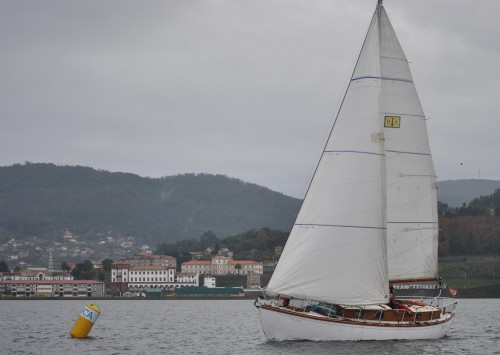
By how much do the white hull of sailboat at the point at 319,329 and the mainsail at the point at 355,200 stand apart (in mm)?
866

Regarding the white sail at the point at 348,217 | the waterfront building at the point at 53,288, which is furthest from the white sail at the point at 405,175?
the waterfront building at the point at 53,288

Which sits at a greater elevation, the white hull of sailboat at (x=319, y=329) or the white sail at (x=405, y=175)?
the white sail at (x=405, y=175)

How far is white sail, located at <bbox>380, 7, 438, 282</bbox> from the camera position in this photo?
3962 centimetres

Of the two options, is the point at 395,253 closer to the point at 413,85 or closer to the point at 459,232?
the point at 413,85

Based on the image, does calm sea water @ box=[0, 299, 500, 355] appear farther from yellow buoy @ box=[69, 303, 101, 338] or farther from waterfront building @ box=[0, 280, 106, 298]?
waterfront building @ box=[0, 280, 106, 298]

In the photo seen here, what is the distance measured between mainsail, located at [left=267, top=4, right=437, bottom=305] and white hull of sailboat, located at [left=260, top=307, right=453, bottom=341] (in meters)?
0.87

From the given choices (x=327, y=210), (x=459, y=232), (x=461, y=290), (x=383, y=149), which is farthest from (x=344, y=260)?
(x=459, y=232)

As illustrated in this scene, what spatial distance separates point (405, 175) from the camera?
4012 cm

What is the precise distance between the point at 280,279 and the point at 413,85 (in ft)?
31.1

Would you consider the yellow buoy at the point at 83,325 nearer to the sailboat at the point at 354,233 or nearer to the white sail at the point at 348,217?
the sailboat at the point at 354,233

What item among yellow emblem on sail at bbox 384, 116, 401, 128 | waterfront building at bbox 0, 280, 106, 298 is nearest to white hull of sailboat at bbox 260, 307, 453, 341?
yellow emblem on sail at bbox 384, 116, 401, 128

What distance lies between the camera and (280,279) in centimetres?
3756

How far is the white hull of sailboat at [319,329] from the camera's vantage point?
36938 millimetres

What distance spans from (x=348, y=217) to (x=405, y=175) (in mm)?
3632
